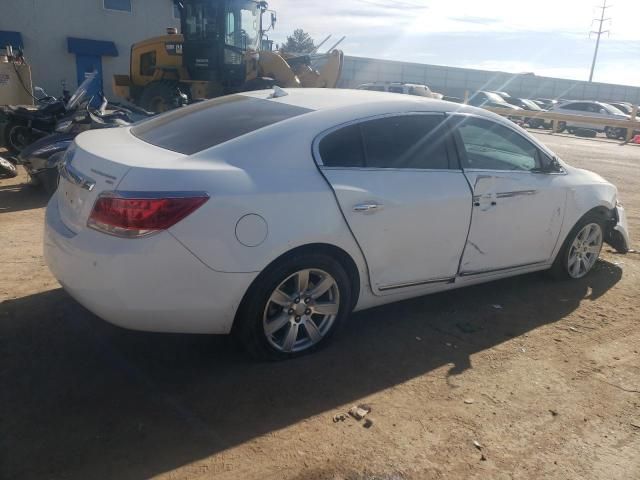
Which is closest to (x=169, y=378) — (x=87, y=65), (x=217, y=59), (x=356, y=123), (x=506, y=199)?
(x=356, y=123)

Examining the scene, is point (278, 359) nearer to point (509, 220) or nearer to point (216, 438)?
point (216, 438)

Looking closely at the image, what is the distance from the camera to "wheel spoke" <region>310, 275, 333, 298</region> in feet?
11.6

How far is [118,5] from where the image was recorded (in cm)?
2298

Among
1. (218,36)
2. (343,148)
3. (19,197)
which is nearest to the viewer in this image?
(343,148)

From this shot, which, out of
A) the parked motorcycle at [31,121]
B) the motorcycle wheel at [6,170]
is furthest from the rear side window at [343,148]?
the parked motorcycle at [31,121]

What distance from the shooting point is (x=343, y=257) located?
354 cm

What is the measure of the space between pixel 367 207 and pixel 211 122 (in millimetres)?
1187

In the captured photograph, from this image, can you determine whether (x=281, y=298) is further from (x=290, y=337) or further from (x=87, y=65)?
(x=87, y=65)

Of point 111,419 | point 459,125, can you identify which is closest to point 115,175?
point 111,419

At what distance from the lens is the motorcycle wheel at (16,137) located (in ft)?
34.5

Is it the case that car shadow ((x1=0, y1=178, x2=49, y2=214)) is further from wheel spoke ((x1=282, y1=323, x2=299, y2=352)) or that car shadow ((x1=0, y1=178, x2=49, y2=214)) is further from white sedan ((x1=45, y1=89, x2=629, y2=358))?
wheel spoke ((x1=282, y1=323, x2=299, y2=352))

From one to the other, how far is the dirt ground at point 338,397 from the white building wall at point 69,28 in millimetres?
19931

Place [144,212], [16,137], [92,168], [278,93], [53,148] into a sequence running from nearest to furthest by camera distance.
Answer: [144,212] < [92,168] < [278,93] < [53,148] < [16,137]

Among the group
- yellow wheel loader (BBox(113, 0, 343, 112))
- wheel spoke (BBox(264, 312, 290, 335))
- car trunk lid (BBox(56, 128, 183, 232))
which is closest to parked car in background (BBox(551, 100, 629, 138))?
yellow wheel loader (BBox(113, 0, 343, 112))
